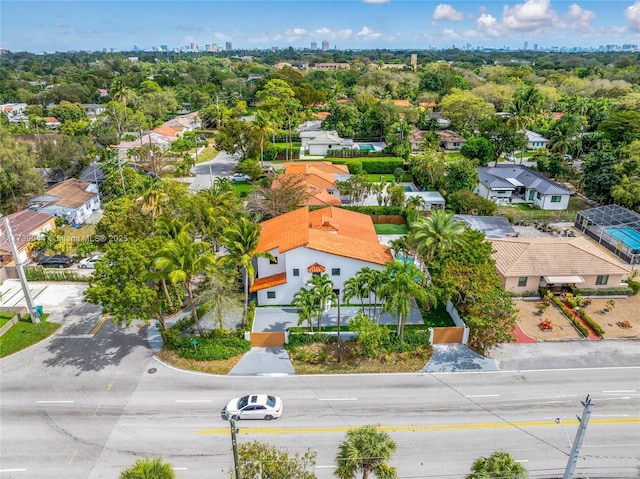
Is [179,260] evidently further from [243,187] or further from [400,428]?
[243,187]

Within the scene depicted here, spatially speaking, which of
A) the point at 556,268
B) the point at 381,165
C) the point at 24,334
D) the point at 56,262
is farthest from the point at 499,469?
the point at 381,165

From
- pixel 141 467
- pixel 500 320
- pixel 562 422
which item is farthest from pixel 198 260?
pixel 562 422

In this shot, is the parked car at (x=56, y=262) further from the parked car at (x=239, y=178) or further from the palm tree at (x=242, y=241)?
the parked car at (x=239, y=178)

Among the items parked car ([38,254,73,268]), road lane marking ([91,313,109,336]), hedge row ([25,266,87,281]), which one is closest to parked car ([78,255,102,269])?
parked car ([38,254,73,268])

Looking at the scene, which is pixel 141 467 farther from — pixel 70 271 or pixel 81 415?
pixel 70 271

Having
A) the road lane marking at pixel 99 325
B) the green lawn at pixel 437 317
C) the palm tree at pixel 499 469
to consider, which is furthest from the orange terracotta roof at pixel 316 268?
the palm tree at pixel 499 469

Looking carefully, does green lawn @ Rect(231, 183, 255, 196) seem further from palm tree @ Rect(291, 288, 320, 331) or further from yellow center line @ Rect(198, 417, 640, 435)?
yellow center line @ Rect(198, 417, 640, 435)
